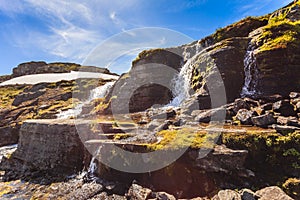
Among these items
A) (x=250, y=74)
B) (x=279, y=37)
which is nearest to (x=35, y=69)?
(x=250, y=74)

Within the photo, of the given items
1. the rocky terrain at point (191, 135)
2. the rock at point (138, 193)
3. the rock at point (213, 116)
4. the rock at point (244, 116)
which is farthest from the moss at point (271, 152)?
the rock at point (138, 193)

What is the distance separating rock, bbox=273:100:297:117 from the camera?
1036 centimetres

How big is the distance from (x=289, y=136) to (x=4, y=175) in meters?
19.0

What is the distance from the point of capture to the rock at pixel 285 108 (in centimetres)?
1036

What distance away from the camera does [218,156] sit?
7969mm

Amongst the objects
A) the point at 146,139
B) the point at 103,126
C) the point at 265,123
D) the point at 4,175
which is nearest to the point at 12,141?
the point at 4,175

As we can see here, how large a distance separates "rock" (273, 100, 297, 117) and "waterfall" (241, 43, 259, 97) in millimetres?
3438

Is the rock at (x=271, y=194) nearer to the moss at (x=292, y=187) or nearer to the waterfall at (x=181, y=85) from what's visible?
the moss at (x=292, y=187)

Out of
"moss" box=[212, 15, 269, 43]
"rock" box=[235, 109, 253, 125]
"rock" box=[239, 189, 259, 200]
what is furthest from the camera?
"moss" box=[212, 15, 269, 43]

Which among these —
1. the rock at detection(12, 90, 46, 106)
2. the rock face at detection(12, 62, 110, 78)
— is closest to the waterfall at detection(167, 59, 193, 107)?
the rock at detection(12, 90, 46, 106)

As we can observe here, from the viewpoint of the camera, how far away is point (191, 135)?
9359 mm

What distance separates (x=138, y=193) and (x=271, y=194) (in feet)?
15.9

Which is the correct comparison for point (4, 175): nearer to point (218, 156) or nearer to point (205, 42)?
point (218, 156)

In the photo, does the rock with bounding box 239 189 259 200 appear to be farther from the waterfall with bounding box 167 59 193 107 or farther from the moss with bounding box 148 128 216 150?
the waterfall with bounding box 167 59 193 107
